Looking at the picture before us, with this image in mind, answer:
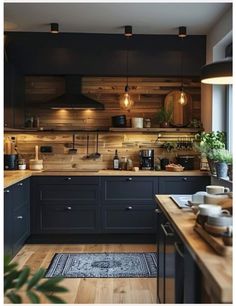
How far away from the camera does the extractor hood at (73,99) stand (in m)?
5.12

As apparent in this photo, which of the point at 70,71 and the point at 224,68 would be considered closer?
the point at 224,68

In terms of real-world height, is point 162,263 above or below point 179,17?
below

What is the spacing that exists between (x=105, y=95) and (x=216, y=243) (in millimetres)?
4206

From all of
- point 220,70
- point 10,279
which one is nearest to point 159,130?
point 220,70

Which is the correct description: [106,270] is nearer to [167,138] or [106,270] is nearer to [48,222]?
[48,222]

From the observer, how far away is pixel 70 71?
5.21 meters

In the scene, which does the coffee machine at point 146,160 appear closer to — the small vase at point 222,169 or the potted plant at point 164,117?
the potted plant at point 164,117

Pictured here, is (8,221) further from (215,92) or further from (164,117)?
(215,92)

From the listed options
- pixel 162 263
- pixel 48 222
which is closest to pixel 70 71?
Answer: pixel 48 222

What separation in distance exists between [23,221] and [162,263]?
2.36 m

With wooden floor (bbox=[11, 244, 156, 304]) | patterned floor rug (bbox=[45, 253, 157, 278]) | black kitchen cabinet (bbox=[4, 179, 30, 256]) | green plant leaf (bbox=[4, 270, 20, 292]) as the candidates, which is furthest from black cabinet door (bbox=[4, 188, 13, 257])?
green plant leaf (bbox=[4, 270, 20, 292])

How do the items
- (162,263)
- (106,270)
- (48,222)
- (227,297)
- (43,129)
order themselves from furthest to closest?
(43,129)
(48,222)
(106,270)
(162,263)
(227,297)

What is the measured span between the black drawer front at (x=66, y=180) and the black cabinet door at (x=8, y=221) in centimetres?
90

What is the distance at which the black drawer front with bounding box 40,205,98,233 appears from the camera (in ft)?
16.3
